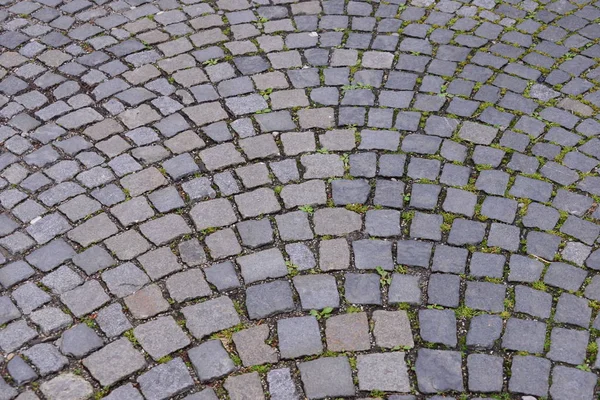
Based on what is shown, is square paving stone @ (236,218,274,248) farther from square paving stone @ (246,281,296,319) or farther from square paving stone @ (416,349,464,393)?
square paving stone @ (416,349,464,393)

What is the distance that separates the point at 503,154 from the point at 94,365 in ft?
8.96

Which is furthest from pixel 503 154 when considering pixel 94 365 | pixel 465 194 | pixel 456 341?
pixel 94 365

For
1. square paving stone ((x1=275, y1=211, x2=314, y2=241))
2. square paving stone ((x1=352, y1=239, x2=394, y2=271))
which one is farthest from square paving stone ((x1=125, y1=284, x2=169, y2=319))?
square paving stone ((x1=352, y1=239, x2=394, y2=271))

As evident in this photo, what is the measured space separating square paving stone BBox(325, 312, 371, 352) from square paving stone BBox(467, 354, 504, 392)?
19.8 inches

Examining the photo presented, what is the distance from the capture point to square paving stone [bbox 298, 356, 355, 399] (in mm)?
3449

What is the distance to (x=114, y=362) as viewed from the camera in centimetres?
359

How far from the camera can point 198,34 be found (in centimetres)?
570

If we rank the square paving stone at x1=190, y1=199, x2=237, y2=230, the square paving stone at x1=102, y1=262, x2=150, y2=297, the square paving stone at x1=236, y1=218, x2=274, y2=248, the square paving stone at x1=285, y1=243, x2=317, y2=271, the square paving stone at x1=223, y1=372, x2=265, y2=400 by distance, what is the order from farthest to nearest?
the square paving stone at x1=190, y1=199, x2=237, y2=230 → the square paving stone at x1=236, y1=218, x2=274, y2=248 → the square paving stone at x1=285, y1=243, x2=317, y2=271 → the square paving stone at x1=102, y1=262, x2=150, y2=297 → the square paving stone at x1=223, y1=372, x2=265, y2=400

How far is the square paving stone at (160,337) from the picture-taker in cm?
363

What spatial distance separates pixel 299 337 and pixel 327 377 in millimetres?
267

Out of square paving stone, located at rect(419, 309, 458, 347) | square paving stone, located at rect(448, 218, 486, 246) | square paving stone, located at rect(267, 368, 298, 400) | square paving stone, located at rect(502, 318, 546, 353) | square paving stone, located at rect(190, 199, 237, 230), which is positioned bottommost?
square paving stone, located at rect(267, 368, 298, 400)

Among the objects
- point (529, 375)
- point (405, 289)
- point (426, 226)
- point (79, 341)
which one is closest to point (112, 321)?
point (79, 341)

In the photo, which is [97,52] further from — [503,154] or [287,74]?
Answer: [503,154]

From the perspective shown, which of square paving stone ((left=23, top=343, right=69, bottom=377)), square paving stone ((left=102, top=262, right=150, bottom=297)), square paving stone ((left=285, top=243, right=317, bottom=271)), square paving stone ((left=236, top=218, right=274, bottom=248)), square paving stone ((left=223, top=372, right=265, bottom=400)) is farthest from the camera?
square paving stone ((left=236, top=218, right=274, bottom=248))
